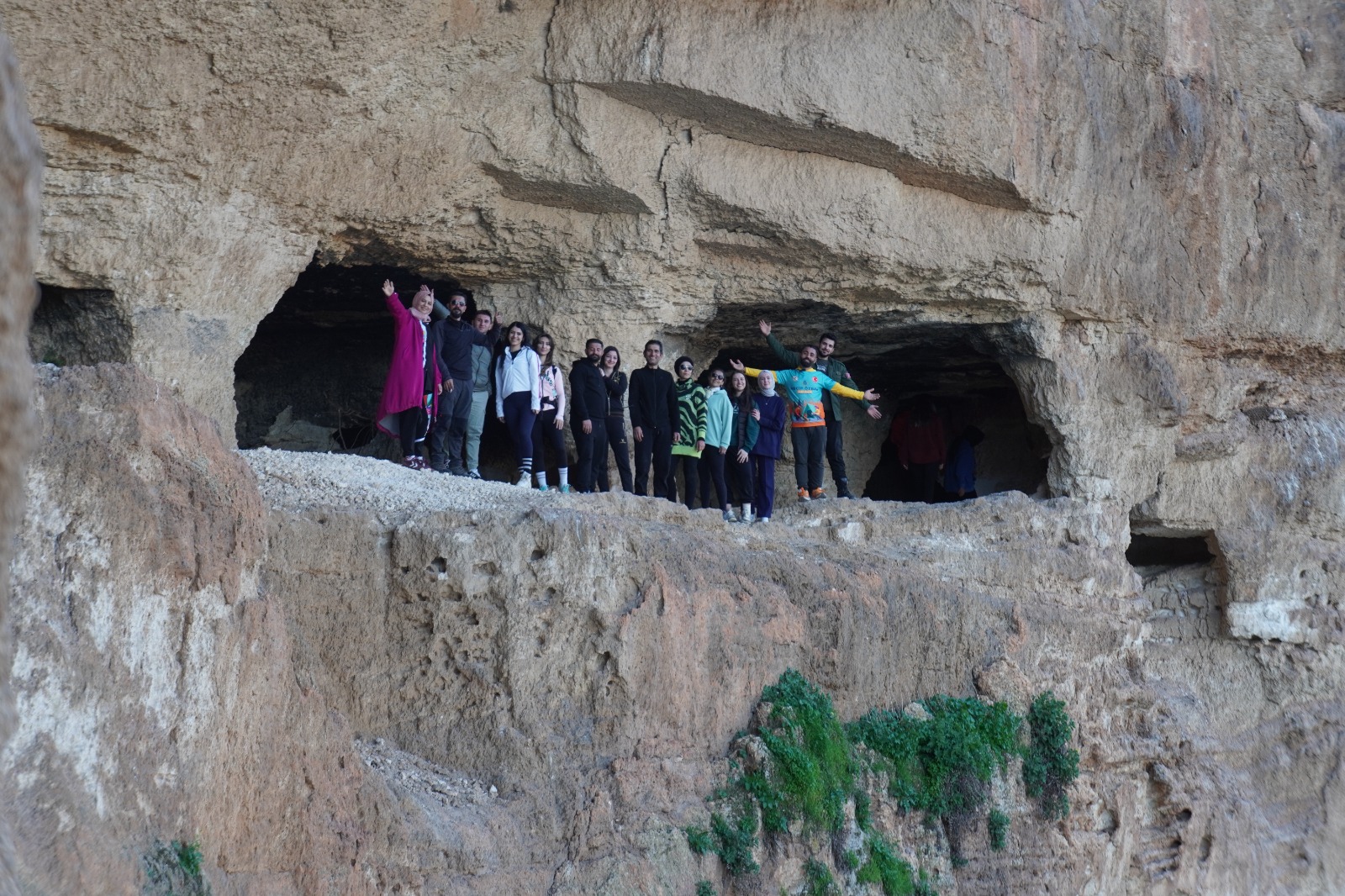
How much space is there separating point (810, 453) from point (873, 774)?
11.9ft

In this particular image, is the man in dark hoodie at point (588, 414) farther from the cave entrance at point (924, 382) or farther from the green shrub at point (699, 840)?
the green shrub at point (699, 840)

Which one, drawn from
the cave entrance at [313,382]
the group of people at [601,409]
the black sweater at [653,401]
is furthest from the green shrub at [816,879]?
the cave entrance at [313,382]

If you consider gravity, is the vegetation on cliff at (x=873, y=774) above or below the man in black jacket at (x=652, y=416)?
below

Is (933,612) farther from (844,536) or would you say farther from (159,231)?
(159,231)

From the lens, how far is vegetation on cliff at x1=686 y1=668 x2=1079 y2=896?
7633 millimetres

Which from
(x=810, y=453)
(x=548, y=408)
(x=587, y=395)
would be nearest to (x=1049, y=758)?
(x=810, y=453)

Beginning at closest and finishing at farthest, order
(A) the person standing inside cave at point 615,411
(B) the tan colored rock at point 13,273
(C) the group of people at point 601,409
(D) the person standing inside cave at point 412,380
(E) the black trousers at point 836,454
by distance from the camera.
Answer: (B) the tan colored rock at point 13,273 → (D) the person standing inside cave at point 412,380 → (C) the group of people at point 601,409 → (A) the person standing inside cave at point 615,411 → (E) the black trousers at point 836,454

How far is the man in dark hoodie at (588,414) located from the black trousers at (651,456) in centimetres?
42

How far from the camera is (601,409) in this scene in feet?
34.4

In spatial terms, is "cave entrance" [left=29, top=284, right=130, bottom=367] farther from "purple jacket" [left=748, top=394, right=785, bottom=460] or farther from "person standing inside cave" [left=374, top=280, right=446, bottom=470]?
"purple jacket" [left=748, top=394, right=785, bottom=460]

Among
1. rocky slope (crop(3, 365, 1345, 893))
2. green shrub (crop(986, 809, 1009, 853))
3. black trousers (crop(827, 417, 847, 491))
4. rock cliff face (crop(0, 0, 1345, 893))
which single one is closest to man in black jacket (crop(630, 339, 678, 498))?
rock cliff face (crop(0, 0, 1345, 893))

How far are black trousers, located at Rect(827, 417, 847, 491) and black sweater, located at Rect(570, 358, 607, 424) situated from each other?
237 cm

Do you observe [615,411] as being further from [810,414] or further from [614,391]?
[810,414]

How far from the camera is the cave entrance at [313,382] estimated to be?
1275cm
